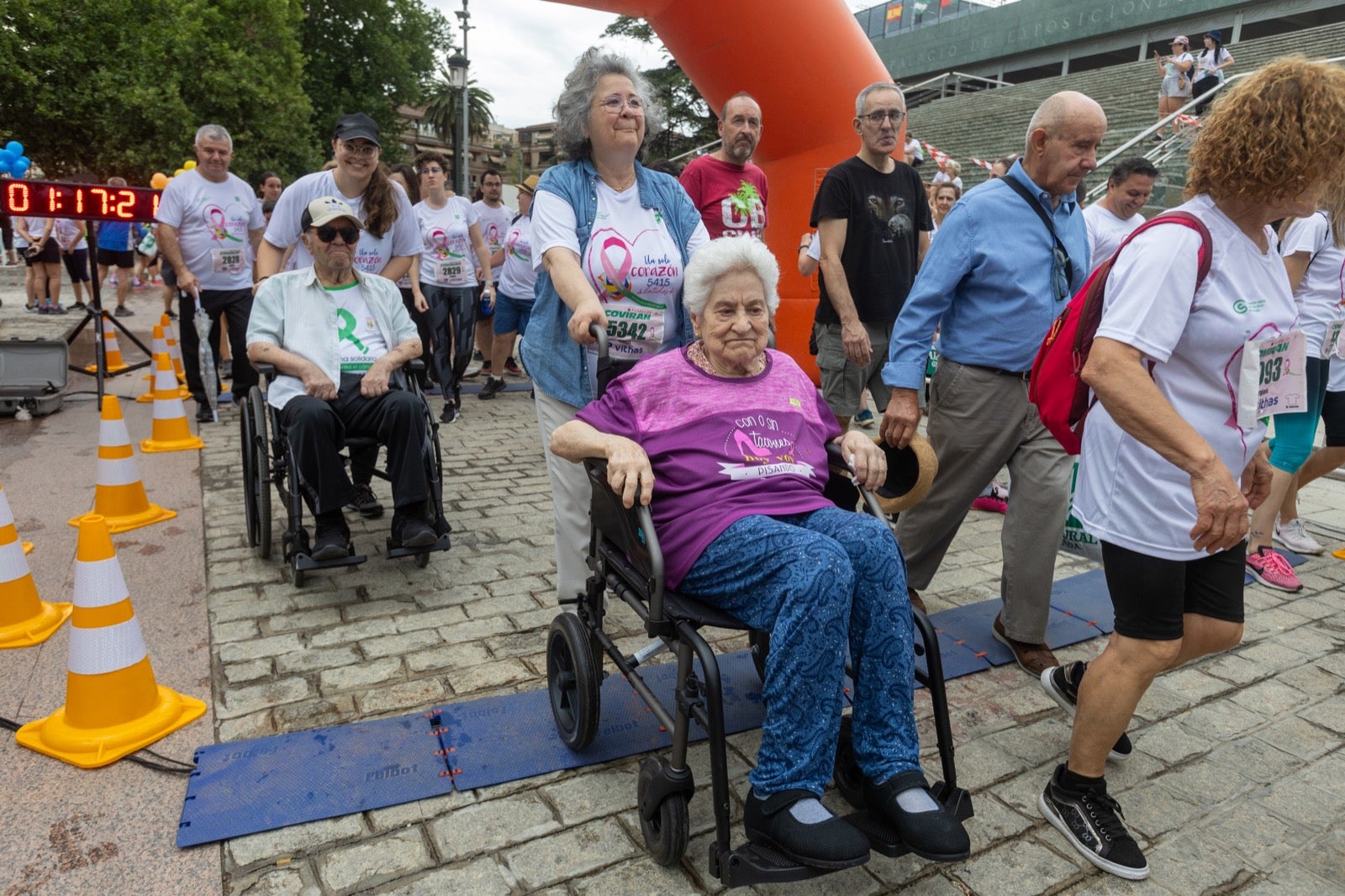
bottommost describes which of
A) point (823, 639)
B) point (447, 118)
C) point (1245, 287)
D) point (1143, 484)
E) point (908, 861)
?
point (908, 861)

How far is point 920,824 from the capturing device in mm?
1852

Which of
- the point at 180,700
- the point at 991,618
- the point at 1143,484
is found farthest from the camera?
the point at 991,618

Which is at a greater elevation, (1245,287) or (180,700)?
(1245,287)

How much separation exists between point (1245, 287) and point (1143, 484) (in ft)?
1.67

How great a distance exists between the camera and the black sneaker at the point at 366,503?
4117 mm

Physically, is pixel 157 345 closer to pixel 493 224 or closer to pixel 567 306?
pixel 493 224

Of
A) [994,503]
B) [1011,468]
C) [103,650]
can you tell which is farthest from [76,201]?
[994,503]

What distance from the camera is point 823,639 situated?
1919 mm

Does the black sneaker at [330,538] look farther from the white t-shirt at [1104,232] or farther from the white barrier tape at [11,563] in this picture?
the white t-shirt at [1104,232]

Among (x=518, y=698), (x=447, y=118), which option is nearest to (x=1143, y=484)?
(x=518, y=698)

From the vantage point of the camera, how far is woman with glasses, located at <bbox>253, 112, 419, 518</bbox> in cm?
447

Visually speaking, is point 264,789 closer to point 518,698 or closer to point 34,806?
point 34,806

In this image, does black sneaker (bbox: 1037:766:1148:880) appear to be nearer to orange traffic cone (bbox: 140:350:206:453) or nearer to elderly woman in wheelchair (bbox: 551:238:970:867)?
elderly woman in wheelchair (bbox: 551:238:970:867)

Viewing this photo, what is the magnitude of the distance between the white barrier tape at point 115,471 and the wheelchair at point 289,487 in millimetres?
661
